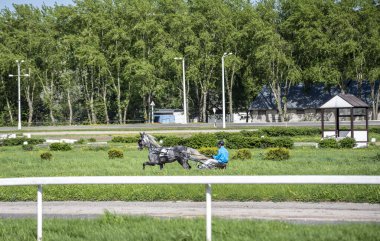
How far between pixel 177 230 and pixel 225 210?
304 cm

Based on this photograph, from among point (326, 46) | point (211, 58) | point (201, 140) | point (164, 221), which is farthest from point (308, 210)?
point (211, 58)

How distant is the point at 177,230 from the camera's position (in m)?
9.02

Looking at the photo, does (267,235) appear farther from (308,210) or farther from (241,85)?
(241,85)

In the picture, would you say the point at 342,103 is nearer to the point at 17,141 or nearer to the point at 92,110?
the point at 17,141

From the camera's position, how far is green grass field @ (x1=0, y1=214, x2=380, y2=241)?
8466 mm

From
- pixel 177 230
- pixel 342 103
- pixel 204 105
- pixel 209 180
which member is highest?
pixel 204 105

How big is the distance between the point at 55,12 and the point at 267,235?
275 ft

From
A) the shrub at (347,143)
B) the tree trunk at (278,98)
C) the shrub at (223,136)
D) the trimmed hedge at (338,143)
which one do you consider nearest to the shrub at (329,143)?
the trimmed hedge at (338,143)

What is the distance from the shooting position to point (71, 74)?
87.3 m

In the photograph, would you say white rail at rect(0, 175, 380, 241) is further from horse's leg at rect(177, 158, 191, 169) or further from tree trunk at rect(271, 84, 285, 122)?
tree trunk at rect(271, 84, 285, 122)

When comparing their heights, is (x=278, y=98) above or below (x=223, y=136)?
above

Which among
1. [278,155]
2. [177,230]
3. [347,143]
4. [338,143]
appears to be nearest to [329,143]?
[338,143]

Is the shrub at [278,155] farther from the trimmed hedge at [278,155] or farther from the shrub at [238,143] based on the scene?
the shrub at [238,143]

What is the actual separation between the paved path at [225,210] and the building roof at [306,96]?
71941 mm
